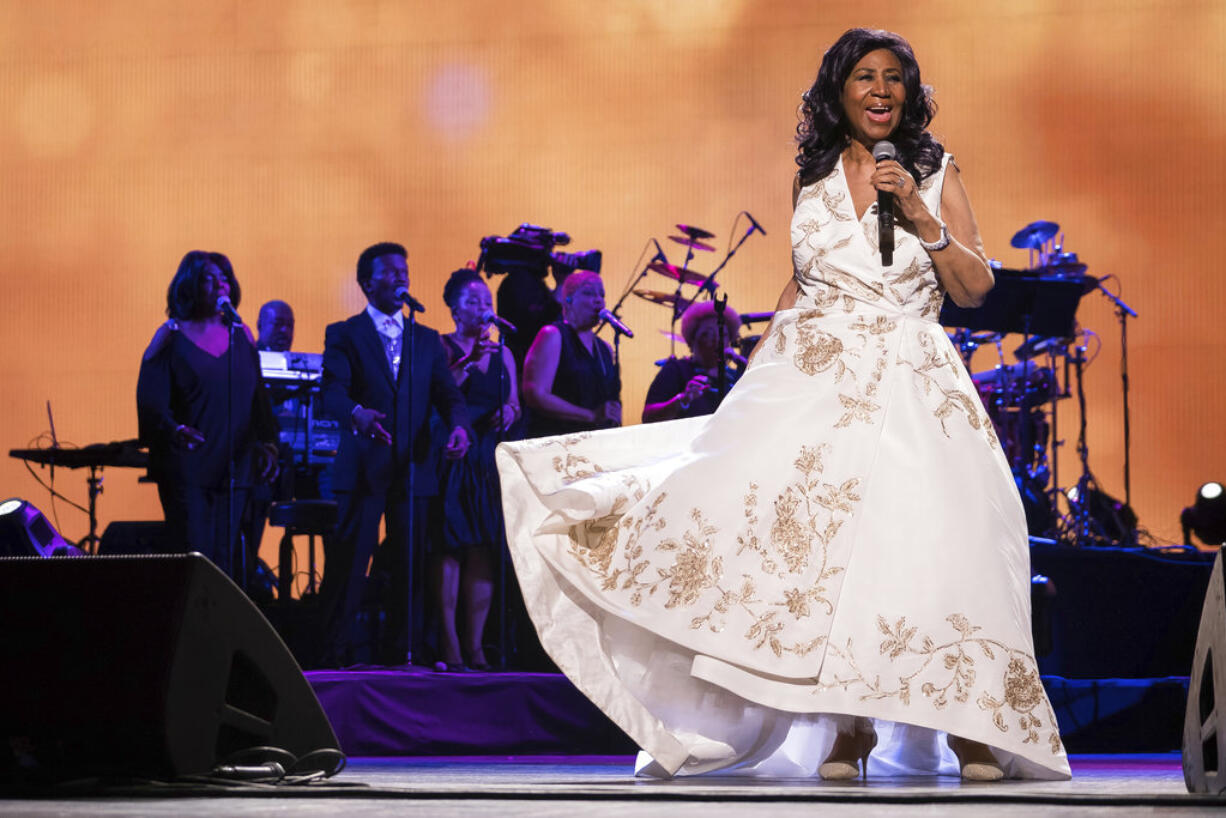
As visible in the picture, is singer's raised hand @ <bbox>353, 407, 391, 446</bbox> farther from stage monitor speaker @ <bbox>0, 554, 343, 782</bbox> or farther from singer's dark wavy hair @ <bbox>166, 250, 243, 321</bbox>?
stage monitor speaker @ <bbox>0, 554, 343, 782</bbox>

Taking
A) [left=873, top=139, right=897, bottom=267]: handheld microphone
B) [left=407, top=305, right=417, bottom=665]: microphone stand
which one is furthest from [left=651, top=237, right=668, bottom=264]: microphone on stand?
[left=873, top=139, right=897, bottom=267]: handheld microphone

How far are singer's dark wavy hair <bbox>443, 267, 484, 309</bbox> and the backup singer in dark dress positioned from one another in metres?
0.36

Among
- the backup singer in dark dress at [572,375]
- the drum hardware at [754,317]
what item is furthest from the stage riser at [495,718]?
the drum hardware at [754,317]

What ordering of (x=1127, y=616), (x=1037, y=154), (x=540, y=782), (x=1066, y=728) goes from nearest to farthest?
(x=540, y=782), (x=1066, y=728), (x=1127, y=616), (x=1037, y=154)

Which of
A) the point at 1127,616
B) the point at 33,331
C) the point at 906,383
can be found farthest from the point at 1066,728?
the point at 33,331

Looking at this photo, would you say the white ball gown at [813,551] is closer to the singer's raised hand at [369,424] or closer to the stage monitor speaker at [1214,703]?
the stage monitor speaker at [1214,703]

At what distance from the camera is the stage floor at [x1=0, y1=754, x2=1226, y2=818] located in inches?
78.5

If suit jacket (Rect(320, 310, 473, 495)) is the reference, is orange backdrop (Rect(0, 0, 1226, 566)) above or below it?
above

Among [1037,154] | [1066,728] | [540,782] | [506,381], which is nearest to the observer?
[540,782]

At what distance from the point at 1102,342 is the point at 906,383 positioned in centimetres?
453

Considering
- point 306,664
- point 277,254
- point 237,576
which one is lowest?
point 306,664

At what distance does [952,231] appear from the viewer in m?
3.06

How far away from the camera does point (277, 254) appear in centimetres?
705

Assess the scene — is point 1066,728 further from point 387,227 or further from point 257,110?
point 257,110
